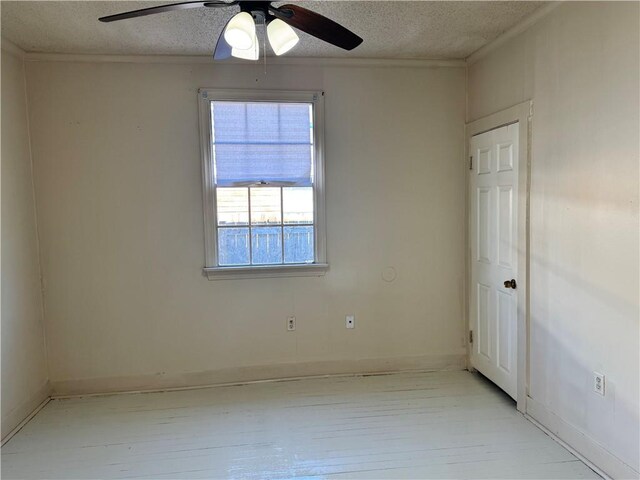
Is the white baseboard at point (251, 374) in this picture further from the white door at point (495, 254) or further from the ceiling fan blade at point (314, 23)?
the ceiling fan blade at point (314, 23)

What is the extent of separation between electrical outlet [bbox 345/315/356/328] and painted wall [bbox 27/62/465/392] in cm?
5

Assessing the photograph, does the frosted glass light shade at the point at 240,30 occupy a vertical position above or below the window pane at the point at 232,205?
above

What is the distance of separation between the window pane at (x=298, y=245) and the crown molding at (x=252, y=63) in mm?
1279

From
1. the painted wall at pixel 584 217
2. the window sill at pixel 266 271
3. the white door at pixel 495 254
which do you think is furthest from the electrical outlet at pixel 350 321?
the painted wall at pixel 584 217

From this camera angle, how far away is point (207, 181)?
316cm

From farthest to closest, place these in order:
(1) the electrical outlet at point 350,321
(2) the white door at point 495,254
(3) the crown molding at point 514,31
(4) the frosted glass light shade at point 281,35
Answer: (1) the electrical outlet at point 350,321
(2) the white door at point 495,254
(3) the crown molding at point 514,31
(4) the frosted glass light shade at point 281,35

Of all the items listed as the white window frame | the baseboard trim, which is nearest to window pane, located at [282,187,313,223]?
the white window frame

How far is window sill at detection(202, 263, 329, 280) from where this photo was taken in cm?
322

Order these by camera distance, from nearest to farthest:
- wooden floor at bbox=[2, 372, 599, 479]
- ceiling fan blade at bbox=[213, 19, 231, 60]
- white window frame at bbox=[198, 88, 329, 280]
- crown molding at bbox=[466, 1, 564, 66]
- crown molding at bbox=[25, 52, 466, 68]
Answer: ceiling fan blade at bbox=[213, 19, 231, 60] → wooden floor at bbox=[2, 372, 599, 479] → crown molding at bbox=[466, 1, 564, 66] → crown molding at bbox=[25, 52, 466, 68] → white window frame at bbox=[198, 88, 329, 280]

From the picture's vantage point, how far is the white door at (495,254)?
2.79m

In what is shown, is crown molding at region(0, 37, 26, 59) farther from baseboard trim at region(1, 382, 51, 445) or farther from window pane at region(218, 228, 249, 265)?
baseboard trim at region(1, 382, 51, 445)

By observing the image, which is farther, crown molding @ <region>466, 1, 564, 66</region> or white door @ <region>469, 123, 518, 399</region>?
white door @ <region>469, 123, 518, 399</region>

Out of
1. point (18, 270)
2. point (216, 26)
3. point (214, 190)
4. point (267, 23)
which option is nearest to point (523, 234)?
point (267, 23)

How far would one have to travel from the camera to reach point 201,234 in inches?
126
